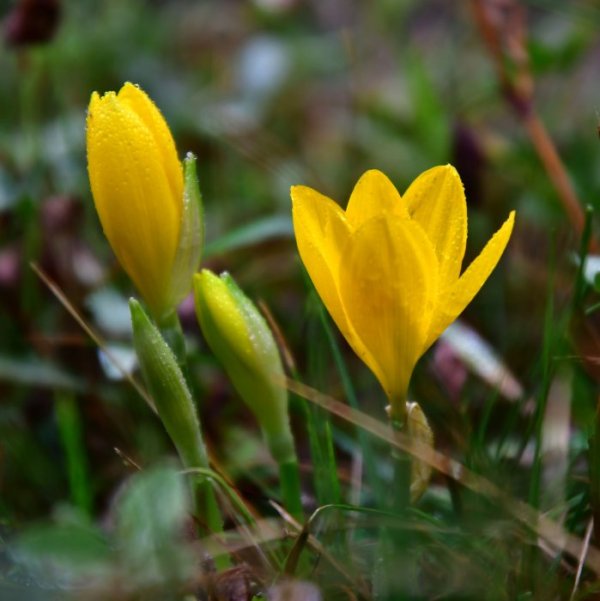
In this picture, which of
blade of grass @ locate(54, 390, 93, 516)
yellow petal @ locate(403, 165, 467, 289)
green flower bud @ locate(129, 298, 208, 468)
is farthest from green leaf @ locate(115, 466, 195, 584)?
blade of grass @ locate(54, 390, 93, 516)

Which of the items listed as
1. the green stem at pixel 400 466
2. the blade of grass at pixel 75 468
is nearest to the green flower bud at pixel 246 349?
the green stem at pixel 400 466

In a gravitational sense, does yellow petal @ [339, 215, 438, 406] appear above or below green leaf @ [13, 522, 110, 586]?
above

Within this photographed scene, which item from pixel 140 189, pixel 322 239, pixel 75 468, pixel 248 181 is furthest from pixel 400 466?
pixel 248 181

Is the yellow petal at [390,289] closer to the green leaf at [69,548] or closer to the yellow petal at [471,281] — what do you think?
the yellow petal at [471,281]

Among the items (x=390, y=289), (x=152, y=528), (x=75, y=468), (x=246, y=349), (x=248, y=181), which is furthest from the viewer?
(x=248, y=181)

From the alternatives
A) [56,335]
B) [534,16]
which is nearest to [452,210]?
[56,335]

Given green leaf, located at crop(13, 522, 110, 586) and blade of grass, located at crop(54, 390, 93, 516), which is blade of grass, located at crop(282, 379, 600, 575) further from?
A: blade of grass, located at crop(54, 390, 93, 516)

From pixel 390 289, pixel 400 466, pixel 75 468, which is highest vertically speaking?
pixel 390 289

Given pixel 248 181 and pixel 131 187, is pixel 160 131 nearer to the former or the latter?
pixel 131 187
